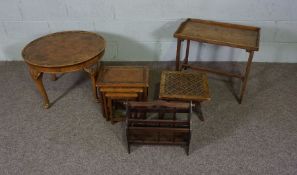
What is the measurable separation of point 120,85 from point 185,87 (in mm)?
503

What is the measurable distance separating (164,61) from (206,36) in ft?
2.63

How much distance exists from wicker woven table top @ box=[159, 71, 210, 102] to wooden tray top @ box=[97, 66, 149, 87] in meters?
0.17

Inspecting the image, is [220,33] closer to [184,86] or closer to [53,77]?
[184,86]

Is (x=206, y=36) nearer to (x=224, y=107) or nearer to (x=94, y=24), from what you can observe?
(x=224, y=107)

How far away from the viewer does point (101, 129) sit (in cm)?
212

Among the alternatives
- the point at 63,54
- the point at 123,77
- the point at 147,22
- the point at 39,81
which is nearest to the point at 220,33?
the point at 147,22

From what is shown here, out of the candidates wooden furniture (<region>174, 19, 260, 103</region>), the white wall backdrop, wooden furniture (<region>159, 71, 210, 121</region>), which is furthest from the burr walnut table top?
wooden furniture (<region>174, 19, 260, 103</region>)

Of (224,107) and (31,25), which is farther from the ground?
(31,25)

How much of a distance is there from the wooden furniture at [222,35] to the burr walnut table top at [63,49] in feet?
2.33

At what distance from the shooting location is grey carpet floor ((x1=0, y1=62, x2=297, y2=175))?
1840 millimetres

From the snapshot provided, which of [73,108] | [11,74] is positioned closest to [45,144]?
[73,108]

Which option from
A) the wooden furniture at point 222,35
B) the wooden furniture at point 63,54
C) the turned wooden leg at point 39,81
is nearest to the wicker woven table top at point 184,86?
the wooden furniture at point 222,35

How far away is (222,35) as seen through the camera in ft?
7.39

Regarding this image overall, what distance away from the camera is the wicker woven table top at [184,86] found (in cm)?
197
